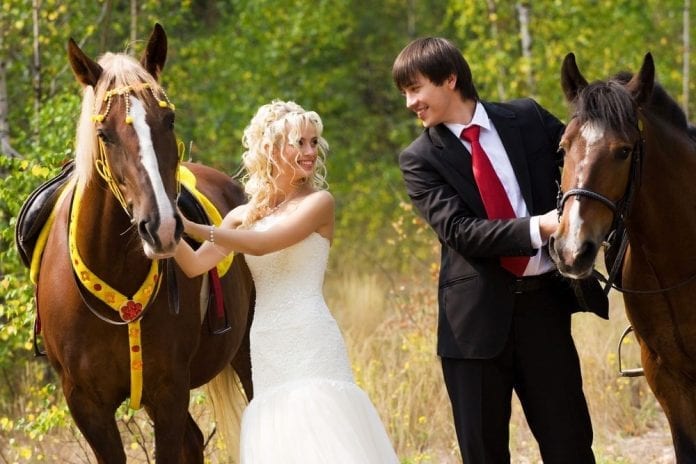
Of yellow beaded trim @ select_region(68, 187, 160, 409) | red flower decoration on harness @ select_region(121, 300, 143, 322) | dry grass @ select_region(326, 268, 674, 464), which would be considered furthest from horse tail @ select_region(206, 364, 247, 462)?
red flower decoration on harness @ select_region(121, 300, 143, 322)

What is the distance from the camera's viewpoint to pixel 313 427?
395 cm

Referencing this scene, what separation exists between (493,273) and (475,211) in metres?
0.23

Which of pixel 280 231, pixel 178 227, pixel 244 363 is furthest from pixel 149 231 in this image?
pixel 244 363

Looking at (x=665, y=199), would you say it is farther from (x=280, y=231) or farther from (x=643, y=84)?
(x=280, y=231)

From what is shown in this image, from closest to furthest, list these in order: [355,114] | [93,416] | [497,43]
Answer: [93,416] < [497,43] < [355,114]

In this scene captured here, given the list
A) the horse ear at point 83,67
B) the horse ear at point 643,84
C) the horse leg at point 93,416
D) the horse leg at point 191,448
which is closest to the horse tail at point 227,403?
the horse leg at point 191,448

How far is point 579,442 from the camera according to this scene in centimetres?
413

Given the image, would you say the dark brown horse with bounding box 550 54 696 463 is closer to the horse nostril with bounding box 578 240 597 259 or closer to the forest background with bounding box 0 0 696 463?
the horse nostril with bounding box 578 240 597 259

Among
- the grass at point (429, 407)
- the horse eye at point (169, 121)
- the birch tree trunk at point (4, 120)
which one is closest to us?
the horse eye at point (169, 121)

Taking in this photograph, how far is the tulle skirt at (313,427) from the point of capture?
12.9ft

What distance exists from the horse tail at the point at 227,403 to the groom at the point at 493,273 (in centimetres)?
179

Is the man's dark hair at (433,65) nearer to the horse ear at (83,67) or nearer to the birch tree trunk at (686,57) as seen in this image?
the horse ear at (83,67)

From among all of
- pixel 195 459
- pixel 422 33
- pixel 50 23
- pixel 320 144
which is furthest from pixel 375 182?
pixel 320 144

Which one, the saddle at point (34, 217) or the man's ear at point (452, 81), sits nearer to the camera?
the man's ear at point (452, 81)
